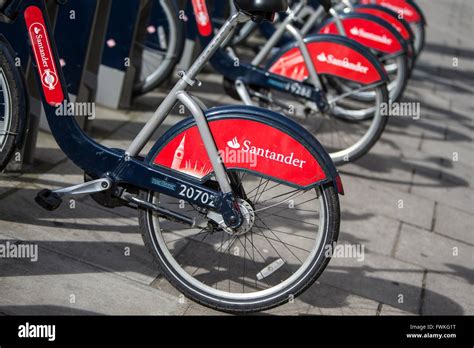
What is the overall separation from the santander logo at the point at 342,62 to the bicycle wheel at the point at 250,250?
1166 mm

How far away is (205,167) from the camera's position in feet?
12.4

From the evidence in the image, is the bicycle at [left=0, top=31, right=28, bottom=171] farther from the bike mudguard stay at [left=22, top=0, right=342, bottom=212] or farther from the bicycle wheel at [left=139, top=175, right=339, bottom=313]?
the bicycle wheel at [left=139, top=175, right=339, bottom=313]

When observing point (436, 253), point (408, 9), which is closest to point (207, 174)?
point (436, 253)

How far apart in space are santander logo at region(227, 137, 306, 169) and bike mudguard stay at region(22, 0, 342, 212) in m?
0.09

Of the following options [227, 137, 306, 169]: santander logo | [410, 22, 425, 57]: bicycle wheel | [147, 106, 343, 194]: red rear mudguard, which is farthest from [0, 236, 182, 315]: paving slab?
[410, 22, 425, 57]: bicycle wheel

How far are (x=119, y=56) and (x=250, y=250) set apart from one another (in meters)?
2.47

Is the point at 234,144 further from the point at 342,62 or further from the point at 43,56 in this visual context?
the point at 342,62

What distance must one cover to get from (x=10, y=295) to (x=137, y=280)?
637mm

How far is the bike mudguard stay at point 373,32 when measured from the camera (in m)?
6.83

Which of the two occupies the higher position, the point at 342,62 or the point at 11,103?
the point at 342,62

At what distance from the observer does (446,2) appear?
15992 mm

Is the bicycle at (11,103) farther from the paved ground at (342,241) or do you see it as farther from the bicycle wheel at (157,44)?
the bicycle wheel at (157,44)

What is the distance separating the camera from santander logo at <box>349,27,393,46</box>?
6.85 metres
